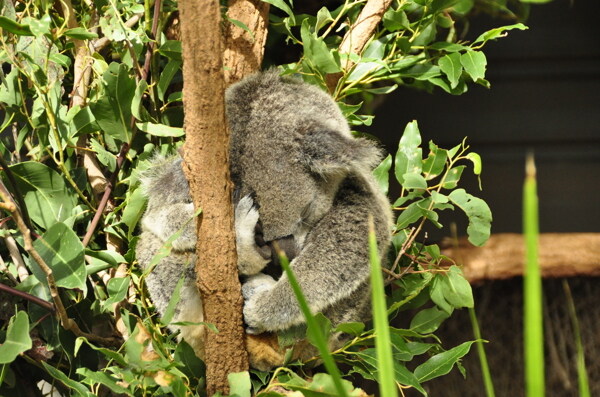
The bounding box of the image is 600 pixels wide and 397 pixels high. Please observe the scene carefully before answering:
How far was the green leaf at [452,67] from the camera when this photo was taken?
2140 millimetres

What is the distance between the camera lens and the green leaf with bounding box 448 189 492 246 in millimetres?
1992

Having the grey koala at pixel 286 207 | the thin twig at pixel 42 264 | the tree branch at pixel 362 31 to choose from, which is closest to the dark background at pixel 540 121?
the tree branch at pixel 362 31

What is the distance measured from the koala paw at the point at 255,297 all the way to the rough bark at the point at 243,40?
66 centimetres

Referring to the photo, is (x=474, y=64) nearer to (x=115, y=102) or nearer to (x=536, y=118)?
(x=115, y=102)

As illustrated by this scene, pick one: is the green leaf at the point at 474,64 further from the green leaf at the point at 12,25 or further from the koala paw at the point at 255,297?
the green leaf at the point at 12,25

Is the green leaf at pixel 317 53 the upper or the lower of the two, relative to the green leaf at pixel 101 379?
upper

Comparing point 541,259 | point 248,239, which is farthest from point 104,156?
point 541,259

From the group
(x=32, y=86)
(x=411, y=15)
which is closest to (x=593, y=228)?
(x=411, y=15)

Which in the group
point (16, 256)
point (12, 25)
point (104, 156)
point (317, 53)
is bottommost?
point (16, 256)

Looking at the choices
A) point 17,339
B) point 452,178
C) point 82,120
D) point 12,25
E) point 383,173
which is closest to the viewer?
point 12,25

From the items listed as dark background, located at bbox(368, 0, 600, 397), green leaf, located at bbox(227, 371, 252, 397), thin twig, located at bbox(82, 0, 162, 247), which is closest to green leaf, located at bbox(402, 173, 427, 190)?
green leaf, located at bbox(227, 371, 252, 397)

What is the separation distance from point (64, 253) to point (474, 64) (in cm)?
128

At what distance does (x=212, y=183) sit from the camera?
1577 millimetres

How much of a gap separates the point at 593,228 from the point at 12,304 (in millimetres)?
3155
